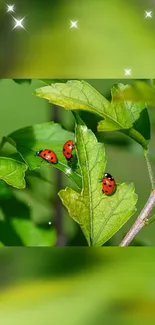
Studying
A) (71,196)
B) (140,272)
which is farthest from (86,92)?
(140,272)

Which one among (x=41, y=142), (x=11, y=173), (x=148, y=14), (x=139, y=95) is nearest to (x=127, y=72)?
(x=148, y=14)

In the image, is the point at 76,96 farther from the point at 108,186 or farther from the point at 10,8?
the point at 10,8

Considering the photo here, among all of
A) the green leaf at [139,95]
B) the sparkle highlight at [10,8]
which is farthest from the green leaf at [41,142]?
the green leaf at [139,95]

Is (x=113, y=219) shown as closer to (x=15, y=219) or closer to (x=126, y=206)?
(x=126, y=206)

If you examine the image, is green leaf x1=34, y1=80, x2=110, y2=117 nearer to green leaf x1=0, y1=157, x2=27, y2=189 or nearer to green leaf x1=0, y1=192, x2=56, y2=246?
green leaf x1=0, y1=157, x2=27, y2=189

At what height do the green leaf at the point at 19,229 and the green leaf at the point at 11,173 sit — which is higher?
the green leaf at the point at 11,173

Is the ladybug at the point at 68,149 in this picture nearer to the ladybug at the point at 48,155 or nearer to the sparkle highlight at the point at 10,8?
the ladybug at the point at 48,155
